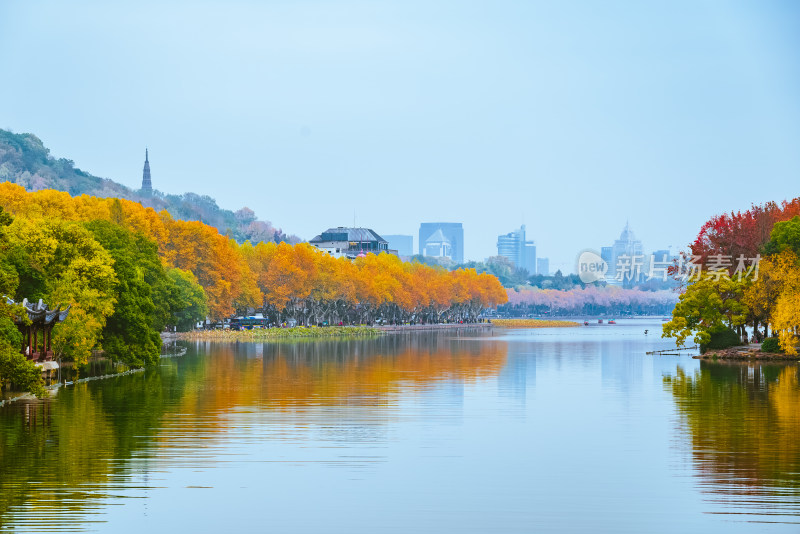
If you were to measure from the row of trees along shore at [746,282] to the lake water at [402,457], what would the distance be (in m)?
15.1

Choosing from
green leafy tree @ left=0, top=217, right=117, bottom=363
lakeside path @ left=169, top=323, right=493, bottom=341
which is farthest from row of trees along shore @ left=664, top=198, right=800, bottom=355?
lakeside path @ left=169, top=323, right=493, bottom=341

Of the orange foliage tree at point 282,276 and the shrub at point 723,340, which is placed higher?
the orange foliage tree at point 282,276

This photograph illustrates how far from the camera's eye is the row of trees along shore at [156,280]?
1847 inches

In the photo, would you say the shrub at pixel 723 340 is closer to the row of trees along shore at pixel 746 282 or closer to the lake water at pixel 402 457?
the row of trees along shore at pixel 746 282

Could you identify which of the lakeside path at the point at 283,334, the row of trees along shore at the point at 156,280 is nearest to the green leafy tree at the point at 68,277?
the row of trees along shore at the point at 156,280

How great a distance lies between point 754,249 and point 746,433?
41486 mm

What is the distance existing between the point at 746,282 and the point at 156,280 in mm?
39471

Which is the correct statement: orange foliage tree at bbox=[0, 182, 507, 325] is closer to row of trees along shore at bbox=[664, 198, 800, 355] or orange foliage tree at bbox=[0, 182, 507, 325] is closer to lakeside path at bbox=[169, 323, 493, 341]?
lakeside path at bbox=[169, 323, 493, 341]

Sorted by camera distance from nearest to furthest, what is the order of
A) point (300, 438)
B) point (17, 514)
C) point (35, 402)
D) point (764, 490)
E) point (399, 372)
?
point (17, 514), point (764, 490), point (300, 438), point (35, 402), point (399, 372)

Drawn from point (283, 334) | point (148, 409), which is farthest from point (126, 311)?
point (283, 334)

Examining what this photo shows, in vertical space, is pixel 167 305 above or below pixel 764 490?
above

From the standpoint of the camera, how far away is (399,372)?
191 feet

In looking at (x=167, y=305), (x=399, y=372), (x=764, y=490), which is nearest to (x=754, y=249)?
(x=399, y=372)

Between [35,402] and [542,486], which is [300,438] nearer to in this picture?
[542,486]
